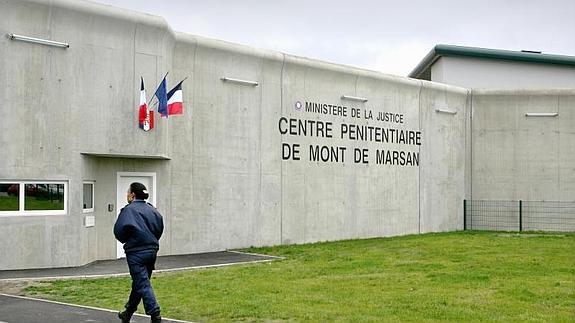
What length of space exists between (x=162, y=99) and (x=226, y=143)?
3.36m

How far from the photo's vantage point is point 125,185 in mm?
18031

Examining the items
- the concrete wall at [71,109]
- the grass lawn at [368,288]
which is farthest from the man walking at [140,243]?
the concrete wall at [71,109]

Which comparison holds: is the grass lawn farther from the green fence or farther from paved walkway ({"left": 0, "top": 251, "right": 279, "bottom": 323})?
the green fence

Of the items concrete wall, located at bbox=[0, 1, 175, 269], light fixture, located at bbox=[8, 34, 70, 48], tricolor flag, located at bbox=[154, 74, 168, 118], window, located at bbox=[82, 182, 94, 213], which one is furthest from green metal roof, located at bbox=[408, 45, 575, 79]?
light fixture, located at bbox=[8, 34, 70, 48]

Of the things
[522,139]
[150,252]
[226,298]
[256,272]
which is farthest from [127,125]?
[522,139]

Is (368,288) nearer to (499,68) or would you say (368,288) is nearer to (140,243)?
(140,243)

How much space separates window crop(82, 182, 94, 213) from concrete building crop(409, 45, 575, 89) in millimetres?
18655

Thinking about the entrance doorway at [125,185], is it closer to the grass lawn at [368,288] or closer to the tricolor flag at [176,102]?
the tricolor flag at [176,102]

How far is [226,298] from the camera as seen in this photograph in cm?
1153

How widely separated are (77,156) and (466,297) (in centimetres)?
895

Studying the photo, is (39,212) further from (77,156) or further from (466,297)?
(466,297)

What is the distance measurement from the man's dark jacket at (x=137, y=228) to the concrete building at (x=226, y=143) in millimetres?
7115

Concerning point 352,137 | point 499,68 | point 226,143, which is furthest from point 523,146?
point 226,143

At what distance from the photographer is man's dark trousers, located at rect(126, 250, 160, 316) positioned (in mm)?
8984
